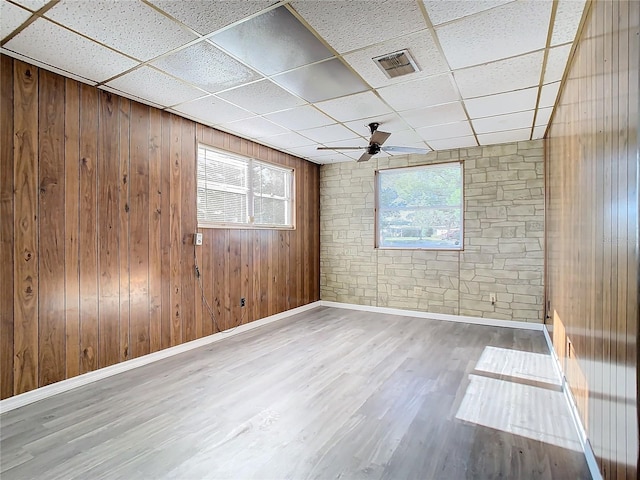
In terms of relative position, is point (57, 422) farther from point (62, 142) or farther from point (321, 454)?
point (62, 142)

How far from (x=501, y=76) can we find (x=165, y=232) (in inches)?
138

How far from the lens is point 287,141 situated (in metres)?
4.81

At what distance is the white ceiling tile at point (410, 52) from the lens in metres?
2.30

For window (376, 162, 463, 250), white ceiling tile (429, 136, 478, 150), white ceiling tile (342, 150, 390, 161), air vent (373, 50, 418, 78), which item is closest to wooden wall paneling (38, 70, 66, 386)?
air vent (373, 50, 418, 78)

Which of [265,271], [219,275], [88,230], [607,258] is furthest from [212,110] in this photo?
[607,258]

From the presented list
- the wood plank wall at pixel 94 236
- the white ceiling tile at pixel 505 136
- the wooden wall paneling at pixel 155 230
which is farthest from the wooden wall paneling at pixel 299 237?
the white ceiling tile at pixel 505 136

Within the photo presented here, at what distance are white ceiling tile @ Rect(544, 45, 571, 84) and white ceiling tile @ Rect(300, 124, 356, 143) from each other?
6.89ft

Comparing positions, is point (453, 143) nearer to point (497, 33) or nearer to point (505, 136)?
point (505, 136)

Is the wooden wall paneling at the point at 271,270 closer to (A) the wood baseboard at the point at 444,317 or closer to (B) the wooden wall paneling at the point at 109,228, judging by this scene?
(A) the wood baseboard at the point at 444,317

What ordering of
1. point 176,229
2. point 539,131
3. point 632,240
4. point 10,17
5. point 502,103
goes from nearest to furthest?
point 632,240 < point 10,17 < point 502,103 < point 176,229 < point 539,131

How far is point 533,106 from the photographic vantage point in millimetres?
3441

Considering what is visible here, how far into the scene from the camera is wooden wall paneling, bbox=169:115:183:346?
3750 mm

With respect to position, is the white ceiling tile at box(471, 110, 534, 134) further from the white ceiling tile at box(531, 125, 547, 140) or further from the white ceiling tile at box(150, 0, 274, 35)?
the white ceiling tile at box(150, 0, 274, 35)

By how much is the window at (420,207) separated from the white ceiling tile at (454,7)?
11.1 ft
